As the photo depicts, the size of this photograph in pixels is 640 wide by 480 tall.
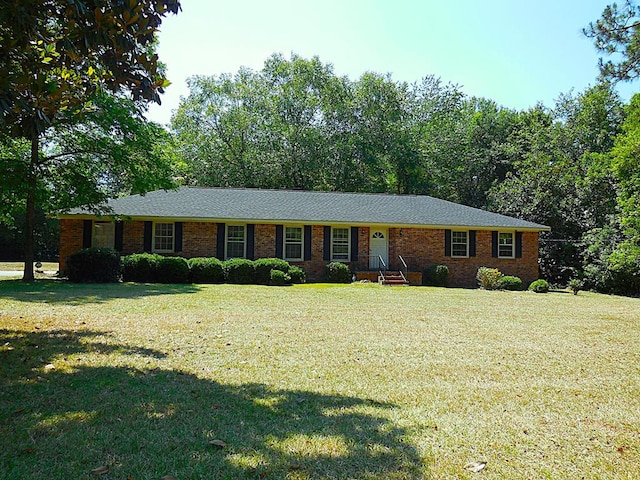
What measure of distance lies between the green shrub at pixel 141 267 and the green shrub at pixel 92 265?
686 millimetres

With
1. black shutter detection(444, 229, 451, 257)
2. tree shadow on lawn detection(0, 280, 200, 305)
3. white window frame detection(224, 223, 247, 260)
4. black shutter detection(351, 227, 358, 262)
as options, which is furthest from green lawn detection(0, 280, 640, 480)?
black shutter detection(444, 229, 451, 257)

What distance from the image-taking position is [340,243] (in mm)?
22344

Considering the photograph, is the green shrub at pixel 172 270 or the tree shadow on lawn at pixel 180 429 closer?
the tree shadow on lawn at pixel 180 429

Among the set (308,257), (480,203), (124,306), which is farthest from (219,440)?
(480,203)

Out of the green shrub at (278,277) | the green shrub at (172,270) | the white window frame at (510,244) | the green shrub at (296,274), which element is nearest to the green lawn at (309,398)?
the green shrub at (172,270)

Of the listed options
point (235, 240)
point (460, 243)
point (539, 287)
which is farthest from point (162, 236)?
point (539, 287)

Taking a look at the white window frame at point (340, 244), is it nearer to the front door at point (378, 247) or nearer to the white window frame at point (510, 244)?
the front door at point (378, 247)

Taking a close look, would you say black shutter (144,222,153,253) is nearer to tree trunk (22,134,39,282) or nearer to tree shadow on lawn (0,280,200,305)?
tree shadow on lawn (0,280,200,305)

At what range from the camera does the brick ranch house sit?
20.8 metres

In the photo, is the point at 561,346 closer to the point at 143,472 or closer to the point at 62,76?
the point at 143,472

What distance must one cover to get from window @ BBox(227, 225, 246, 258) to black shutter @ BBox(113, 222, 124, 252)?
4.29m

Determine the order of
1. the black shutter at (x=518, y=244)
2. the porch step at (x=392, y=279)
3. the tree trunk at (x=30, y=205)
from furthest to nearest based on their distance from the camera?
the black shutter at (x=518, y=244) → the porch step at (x=392, y=279) → the tree trunk at (x=30, y=205)

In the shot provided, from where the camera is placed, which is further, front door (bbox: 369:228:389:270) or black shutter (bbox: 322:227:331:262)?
front door (bbox: 369:228:389:270)

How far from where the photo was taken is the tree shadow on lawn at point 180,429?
3.30 meters
